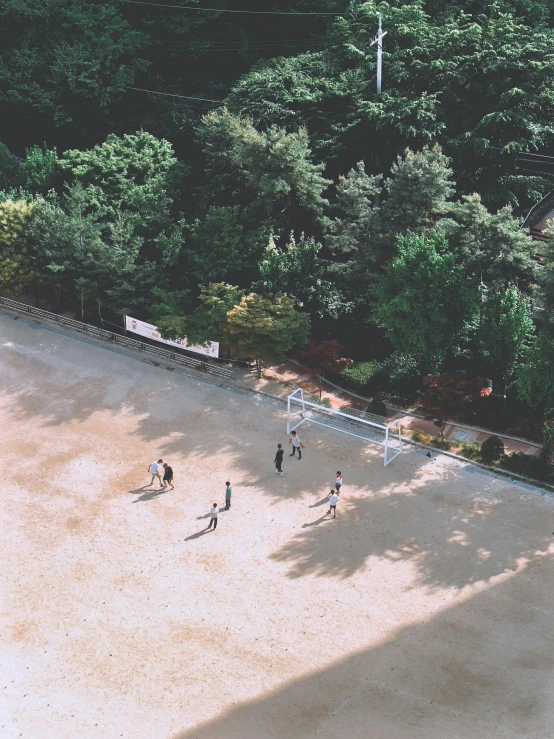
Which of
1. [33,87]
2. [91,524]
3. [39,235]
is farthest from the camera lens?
[33,87]

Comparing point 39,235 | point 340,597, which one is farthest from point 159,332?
point 340,597

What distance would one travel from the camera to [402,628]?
27750 mm

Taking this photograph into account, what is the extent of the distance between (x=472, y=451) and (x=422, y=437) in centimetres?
203

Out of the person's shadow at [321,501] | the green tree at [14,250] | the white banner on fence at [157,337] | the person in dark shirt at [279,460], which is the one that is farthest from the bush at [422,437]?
the green tree at [14,250]

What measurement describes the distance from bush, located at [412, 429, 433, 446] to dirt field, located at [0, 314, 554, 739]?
124 centimetres

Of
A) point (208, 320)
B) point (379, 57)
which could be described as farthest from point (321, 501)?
point (379, 57)

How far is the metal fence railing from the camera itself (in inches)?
1615

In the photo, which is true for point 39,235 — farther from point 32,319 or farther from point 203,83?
point 203,83

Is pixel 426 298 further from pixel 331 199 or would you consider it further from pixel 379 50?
pixel 379 50

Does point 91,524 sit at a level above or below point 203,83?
below

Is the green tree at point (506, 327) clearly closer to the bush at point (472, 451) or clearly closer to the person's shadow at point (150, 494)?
the bush at point (472, 451)

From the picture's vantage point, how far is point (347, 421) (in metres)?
37.3

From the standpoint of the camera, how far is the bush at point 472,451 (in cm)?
3519

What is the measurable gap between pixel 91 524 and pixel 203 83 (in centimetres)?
3367
